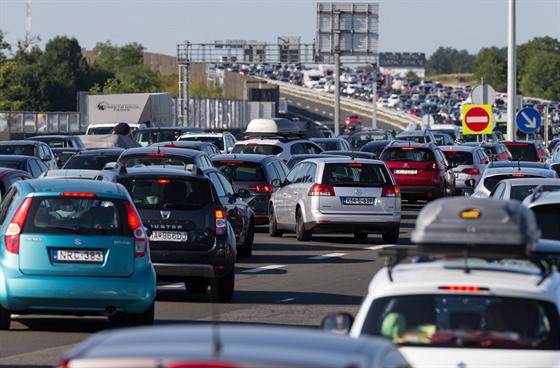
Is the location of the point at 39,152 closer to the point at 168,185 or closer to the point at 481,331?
the point at 168,185

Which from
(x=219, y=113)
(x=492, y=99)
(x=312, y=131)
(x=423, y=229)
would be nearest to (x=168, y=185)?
(x=423, y=229)

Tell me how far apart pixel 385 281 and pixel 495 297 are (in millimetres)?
594

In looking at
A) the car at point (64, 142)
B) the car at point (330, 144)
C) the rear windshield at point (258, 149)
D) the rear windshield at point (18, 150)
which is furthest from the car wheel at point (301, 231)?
the car at point (330, 144)

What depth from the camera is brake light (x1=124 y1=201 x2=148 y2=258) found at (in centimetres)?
1466

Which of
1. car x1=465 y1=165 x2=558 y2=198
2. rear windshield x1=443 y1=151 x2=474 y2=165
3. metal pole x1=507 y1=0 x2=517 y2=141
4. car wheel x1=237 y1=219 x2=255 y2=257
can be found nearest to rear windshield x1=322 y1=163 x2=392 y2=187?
car x1=465 y1=165 x2=558 y2=198

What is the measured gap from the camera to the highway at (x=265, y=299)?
14.1 meters

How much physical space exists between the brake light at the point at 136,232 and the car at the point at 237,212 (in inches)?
277

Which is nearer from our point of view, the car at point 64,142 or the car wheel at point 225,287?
the car wheel at point 225,287

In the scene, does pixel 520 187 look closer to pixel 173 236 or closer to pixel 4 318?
pixel 173 236

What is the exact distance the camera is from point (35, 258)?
567 inches

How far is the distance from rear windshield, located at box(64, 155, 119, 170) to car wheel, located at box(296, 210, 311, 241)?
359 cm

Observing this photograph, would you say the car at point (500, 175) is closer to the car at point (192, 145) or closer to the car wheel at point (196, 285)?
the car at point (192, 145)

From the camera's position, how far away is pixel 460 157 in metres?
43.3

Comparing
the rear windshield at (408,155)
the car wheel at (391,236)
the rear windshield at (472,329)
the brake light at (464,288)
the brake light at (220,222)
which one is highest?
the brake light at (464,288)
